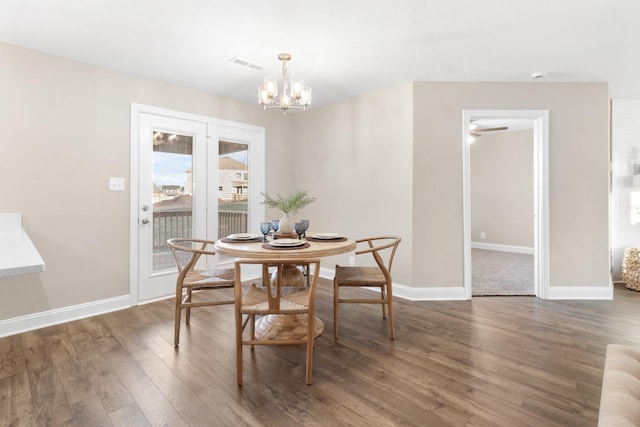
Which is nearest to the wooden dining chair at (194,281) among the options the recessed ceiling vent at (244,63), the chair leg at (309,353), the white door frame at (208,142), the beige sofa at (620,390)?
the chair leg at (309,353)

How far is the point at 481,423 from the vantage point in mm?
1610

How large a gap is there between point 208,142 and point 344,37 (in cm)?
214

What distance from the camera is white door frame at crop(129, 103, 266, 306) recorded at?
11.0 ft

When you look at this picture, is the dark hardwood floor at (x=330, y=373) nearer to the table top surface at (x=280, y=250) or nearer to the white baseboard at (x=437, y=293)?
the white baseboard at (x=437, y=293)

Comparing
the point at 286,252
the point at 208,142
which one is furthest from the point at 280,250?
the point at 208,142

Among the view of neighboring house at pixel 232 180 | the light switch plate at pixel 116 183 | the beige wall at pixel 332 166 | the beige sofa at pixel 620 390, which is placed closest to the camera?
the beige sofa at pixel 620 390

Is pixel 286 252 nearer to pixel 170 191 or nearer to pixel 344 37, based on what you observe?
pixel 344 37

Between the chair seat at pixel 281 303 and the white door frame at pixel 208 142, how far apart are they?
1.83 metres

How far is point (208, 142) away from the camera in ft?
12.9

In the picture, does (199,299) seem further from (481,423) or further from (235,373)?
(481,423)

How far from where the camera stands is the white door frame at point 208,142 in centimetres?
334

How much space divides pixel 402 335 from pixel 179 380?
167 centimetres

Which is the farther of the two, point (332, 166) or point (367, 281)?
A: point (332, 166)

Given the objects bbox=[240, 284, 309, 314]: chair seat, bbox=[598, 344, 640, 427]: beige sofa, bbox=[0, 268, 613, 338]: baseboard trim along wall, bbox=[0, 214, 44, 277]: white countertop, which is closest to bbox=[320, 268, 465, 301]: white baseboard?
bbox=[0, 268, 613, 338]: baseboard trim along wall
